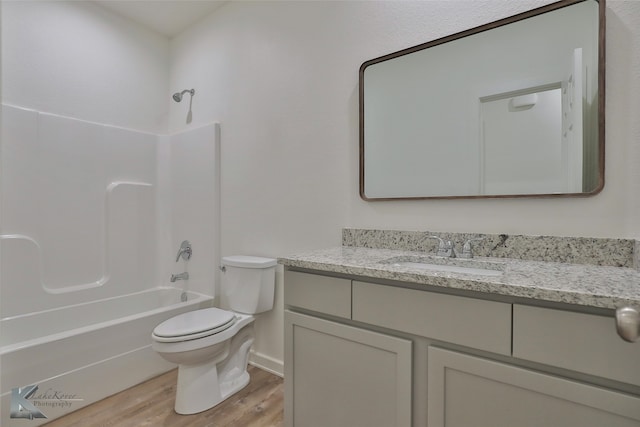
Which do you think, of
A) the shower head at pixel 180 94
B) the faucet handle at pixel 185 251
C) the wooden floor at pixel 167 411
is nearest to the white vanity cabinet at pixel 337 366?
the wooden floor at pixel 167 411

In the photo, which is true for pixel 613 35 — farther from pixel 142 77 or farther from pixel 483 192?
pixel 142 77

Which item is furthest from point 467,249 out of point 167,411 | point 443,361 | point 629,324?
point 167,411

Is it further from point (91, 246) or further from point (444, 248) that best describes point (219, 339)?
point (91, 246)

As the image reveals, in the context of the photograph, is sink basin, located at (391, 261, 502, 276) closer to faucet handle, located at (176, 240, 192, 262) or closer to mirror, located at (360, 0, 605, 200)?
mirror, located at (360, 0, 605, 200)

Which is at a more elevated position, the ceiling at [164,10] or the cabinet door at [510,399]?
the ceiling at [164,10]

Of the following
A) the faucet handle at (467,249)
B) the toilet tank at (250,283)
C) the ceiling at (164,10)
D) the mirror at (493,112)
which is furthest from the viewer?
the ceiling at (164,10)

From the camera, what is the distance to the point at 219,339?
69.0 inches

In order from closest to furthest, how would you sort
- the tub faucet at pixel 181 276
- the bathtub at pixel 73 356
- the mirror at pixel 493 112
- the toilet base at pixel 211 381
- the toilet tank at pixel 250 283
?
the mirror at pixel 493 112, the bathtub at pixel 73 356, the toilet base at pixel 211 381, the toilet tank at pixel 250 283, the tub faucet at pixel 181 276

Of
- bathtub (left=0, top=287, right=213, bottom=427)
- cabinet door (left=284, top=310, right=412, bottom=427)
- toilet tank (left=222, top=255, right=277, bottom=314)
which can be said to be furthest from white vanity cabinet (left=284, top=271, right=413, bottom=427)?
bathtub (left=0, top=287, right=213, bottom=427)

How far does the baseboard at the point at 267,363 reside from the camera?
2.12 meters

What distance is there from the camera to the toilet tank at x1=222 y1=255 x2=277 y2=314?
2012 millimetres

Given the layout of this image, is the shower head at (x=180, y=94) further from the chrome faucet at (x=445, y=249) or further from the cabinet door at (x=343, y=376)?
the chrome faucet at (x=445, y=249)

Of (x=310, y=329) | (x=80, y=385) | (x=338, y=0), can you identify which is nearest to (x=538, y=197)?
(x=310, y=329)

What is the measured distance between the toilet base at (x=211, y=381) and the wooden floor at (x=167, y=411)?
37mm
